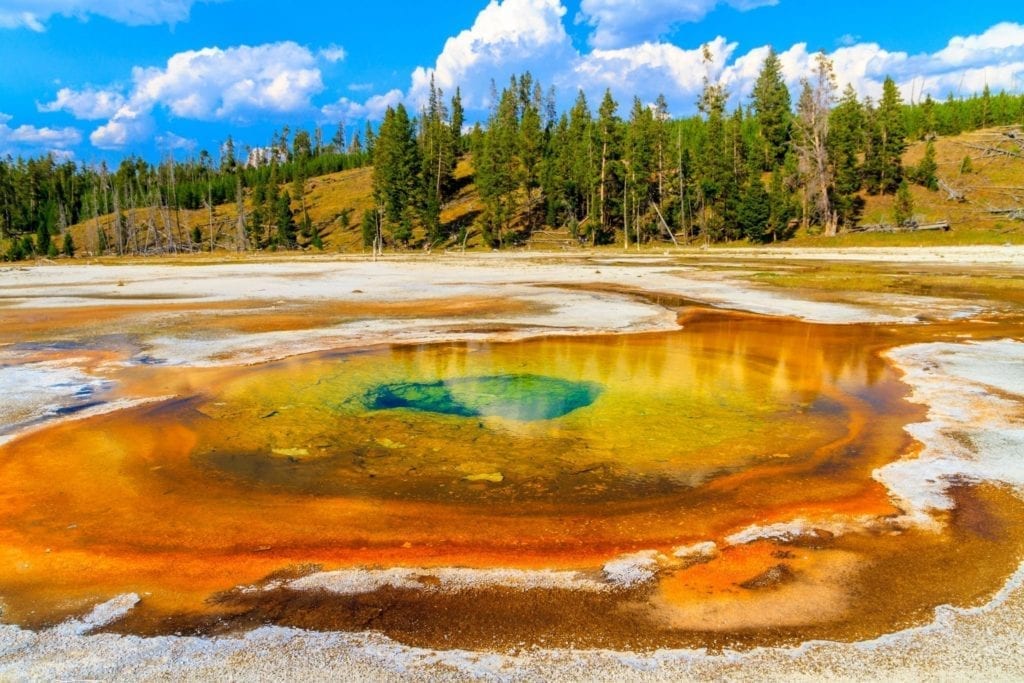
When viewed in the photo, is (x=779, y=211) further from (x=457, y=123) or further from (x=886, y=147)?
(x=457, y=123)

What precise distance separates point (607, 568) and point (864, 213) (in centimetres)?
6583

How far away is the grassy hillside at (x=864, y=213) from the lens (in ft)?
162

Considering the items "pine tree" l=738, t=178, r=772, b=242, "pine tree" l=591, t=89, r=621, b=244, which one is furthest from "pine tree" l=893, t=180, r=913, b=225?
"pine tree" l=591, t=89, r=621, b=244

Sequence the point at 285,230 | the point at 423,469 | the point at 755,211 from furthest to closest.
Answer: the point at 285,230 < the point at 755,211 < the point at 423,469

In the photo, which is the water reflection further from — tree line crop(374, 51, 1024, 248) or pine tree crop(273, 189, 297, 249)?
pine tree crop(273, 189, 297, 249)

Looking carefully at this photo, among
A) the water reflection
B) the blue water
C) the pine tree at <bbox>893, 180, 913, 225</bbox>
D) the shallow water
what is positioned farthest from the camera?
the pine tree at <bbox>893, 180, 913, 225</bbox>

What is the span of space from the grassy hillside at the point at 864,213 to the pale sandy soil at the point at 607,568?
2677 mm

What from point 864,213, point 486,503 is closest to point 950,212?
point 864,213

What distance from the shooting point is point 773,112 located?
246 feet

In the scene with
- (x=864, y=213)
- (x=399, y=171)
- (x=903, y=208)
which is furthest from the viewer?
(x=399, y=171)

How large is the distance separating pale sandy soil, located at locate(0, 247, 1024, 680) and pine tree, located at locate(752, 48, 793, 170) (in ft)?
189

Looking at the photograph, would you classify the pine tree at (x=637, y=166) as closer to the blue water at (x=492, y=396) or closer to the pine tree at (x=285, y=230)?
the pine tree at (x=285, y=230)

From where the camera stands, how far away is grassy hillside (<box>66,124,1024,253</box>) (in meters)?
49.3

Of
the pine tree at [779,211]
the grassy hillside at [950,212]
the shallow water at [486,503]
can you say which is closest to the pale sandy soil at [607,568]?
the shallow water at [486,503]
